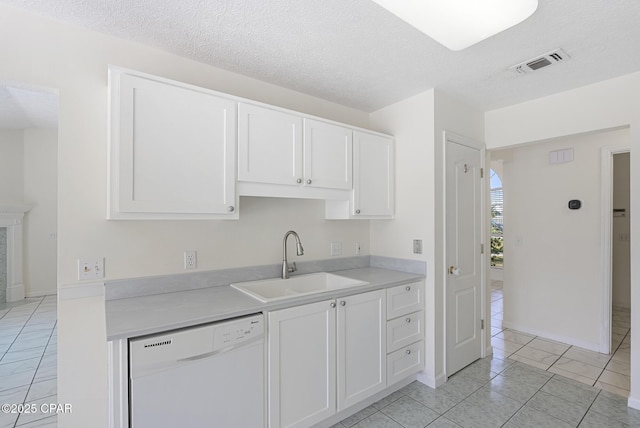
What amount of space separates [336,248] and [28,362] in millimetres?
2994

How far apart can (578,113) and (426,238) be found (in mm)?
1574

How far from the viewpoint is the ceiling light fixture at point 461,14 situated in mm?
1092

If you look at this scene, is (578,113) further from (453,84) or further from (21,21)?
(21,21)

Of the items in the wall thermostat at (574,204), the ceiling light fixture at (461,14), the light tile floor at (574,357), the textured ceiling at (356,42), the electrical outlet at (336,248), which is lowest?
the light tile floor at (574,357)

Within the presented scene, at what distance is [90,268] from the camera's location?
5.51 feet

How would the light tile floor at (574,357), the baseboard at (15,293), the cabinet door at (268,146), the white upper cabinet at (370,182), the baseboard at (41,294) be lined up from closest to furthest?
the cabinet door at (268,146) → the white upper cabinet at (370,182) → the light tile floor at (574,357) → the baseboard at (15,293) → the baseboard at (41,294)

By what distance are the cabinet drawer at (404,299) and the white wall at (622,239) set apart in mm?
4120

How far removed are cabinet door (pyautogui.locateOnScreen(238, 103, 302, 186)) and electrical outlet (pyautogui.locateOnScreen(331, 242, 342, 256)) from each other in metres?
0.86

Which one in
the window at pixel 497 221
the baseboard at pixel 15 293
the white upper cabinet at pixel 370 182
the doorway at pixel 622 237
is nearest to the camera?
the white upper cabinet at pixel 370 182

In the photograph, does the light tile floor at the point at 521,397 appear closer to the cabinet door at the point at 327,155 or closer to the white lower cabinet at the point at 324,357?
the white lower cabinet at the point at 324,357

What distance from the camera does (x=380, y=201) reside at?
8.55ft

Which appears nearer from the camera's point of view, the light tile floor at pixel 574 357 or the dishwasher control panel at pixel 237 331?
the dishwasher control panel at pixel 237 331

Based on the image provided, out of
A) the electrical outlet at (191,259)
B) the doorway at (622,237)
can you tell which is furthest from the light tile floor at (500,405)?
the doorway at (622,237)

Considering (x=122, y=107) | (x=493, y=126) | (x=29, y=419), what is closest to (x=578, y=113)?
(x=493, y=126)
